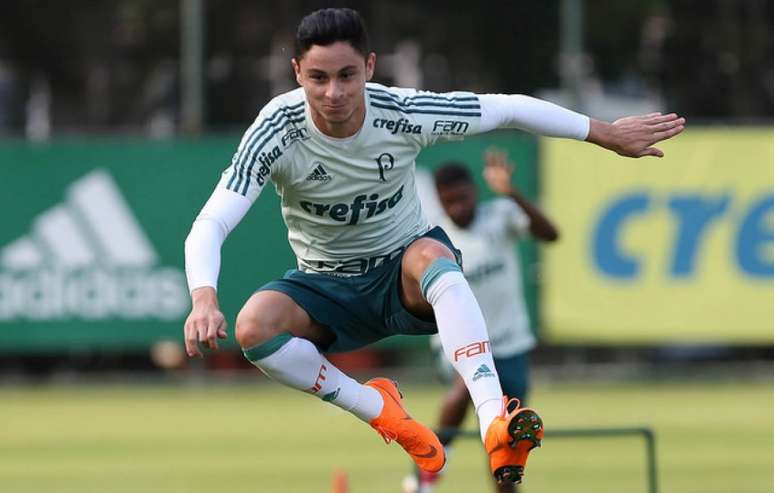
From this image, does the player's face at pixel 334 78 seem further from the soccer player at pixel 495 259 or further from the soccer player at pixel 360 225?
the soccer player at pixel 495 259

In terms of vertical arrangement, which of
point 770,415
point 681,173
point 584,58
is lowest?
point 770,415

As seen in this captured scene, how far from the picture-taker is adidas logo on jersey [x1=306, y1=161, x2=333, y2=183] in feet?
24.9

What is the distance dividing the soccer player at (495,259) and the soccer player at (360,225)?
10.1 ft

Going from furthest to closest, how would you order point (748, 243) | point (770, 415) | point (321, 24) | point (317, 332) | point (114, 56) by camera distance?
point (114, 56) → point (748, 243) → point (770, 415) → point (317, 332) → point (321, 24)

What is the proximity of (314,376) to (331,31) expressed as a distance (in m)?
1.60

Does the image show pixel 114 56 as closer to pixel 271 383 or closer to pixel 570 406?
pixel 271 383

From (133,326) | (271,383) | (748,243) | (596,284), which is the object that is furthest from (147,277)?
(748,243)

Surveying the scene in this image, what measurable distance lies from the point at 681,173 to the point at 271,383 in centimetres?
507

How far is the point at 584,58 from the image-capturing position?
61.0 feet

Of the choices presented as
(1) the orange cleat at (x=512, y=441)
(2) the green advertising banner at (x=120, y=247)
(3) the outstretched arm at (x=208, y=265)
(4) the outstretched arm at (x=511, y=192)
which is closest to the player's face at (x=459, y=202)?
(4) the outstretched arm at (x=511, y=192)

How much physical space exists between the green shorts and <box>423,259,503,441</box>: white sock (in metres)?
0.38

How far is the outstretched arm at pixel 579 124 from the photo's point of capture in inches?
299

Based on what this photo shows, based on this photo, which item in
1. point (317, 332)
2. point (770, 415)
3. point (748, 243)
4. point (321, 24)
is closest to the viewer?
point (321, 24)

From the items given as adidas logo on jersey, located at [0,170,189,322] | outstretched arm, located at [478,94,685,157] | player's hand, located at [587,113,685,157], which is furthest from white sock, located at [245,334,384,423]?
adidas logo on jersey, located at [0,170,189,322]
